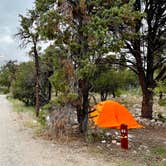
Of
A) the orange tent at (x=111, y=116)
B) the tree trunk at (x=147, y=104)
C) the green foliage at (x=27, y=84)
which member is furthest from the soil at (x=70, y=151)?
the green foliage at (x=27, y=84)

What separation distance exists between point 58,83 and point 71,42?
5.11 feet

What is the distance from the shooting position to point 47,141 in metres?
12.4

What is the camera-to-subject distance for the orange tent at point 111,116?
52.7 feet

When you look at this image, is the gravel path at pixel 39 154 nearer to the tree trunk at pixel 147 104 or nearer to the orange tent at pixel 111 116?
the orange tent at pixel 111 116

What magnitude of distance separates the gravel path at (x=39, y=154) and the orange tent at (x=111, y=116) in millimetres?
3924

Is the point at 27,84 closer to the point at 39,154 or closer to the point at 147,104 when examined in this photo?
the point at 147,104

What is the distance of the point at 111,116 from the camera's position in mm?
16391

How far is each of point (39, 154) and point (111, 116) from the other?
21.8ft

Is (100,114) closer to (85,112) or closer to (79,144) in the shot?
→ (85,112)

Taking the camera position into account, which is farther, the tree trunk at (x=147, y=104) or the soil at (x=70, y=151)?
the tree trunk at (x=147, y=104)

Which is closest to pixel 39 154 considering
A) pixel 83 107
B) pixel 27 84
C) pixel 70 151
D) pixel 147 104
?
pixel 70 151

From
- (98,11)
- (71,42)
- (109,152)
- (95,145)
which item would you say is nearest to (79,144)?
(95,145)

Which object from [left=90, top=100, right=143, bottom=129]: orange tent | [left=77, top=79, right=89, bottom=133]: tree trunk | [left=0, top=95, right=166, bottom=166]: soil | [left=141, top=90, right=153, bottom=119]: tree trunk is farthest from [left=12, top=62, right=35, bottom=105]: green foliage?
[left=77, top=79, right=89, bottom=133]: tree trunk

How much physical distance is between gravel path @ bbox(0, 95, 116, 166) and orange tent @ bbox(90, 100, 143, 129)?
3924mm
